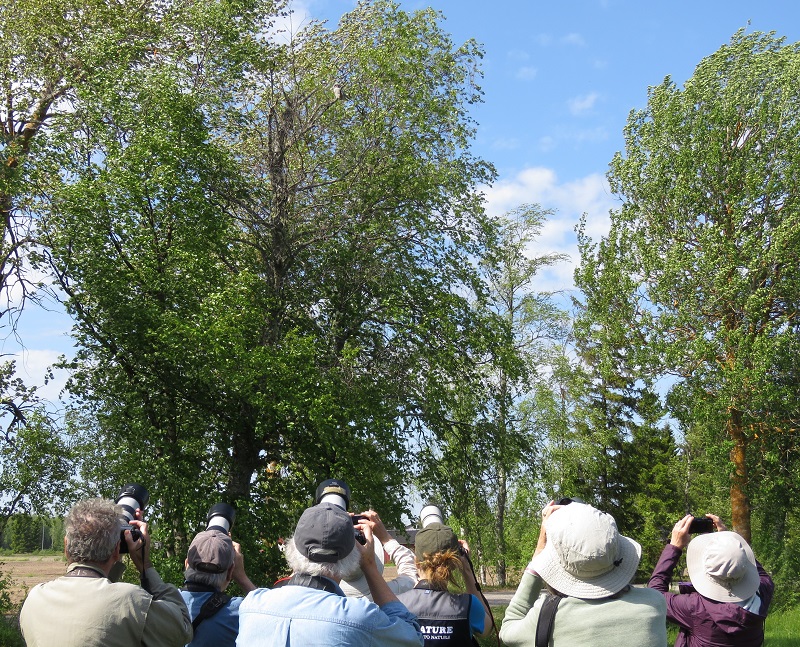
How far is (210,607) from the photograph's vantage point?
3.85m

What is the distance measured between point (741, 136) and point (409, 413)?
13.9 m

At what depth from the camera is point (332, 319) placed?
17047 mm

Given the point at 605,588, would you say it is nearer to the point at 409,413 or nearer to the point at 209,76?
the point at 409,413

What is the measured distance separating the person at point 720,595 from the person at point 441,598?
0.89m

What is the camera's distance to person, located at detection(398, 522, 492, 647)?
4062 mm

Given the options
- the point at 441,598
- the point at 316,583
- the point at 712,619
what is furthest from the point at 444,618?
the point at 316,583

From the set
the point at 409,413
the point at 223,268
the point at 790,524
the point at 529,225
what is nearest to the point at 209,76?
the point at 223,268

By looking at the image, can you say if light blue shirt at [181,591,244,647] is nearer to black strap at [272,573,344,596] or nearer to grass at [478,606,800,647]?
black strap at [272,573,344,596]

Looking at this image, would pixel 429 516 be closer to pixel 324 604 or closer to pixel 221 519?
pixel 221 519

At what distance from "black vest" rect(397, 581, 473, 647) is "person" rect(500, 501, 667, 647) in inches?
32.8

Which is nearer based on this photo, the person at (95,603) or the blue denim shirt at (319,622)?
the blue denim shirt at (319,622)

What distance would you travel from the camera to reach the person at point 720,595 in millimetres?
3926

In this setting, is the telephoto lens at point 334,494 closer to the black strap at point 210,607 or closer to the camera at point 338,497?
the camera at point 338,497

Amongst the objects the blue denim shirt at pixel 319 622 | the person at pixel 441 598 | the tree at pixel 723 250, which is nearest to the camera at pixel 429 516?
the person at pixel 441 598
